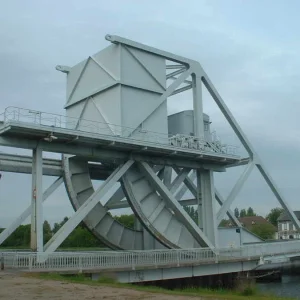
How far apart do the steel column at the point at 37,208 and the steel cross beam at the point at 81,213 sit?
24.9 inches

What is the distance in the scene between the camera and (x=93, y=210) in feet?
104

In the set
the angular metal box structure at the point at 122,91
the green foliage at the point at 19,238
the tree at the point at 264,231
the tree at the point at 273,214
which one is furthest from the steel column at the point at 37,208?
the tree at the point at 273,214

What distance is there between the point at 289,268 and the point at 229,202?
16.4 metres

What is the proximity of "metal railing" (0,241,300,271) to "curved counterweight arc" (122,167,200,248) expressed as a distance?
1.95 metres

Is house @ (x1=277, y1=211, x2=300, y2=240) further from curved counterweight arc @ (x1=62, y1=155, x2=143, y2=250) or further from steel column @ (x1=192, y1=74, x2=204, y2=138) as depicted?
curved counterweight arc @ (x1=62, y1=155, x2=143, y2=250)

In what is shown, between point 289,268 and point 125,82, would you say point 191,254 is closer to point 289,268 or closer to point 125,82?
point 125,82

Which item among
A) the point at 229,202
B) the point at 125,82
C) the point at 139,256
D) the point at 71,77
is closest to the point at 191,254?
the point at 139,256

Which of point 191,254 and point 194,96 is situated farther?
point 194,96

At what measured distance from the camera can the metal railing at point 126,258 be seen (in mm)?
21375

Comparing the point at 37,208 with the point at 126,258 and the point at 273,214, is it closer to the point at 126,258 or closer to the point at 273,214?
the point at 126,258

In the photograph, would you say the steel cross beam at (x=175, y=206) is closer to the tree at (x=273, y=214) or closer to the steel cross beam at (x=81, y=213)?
the steel cross beam at (x=81, y=213)

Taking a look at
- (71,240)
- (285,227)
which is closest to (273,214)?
(285,227)

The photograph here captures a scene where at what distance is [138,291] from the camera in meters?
13.7

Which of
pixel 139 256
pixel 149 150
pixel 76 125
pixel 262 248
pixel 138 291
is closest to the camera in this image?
pixel 138 291
